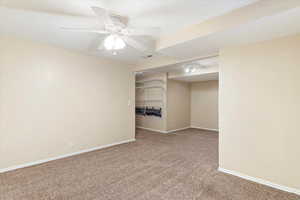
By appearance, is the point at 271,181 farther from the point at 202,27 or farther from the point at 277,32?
the point at 202,27

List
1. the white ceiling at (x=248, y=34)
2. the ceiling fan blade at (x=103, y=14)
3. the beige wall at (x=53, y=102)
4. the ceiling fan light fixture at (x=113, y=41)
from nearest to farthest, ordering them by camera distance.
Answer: the ceiling fan blade at (x=103, y=14)
the white ceiling at (x=248, y=34)
the ceiling fan light fixture at (x=113, y=41)
the beige wall at (x=53, y=102)

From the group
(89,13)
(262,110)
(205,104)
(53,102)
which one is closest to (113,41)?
(89,13)

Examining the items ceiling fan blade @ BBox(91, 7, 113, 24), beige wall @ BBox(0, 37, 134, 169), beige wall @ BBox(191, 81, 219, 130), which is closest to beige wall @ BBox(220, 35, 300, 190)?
ceiling fan blade @ BBox(91, 7, 113, 24)

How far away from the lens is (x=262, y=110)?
2172 millimetres

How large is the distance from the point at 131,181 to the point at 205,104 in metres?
4.99

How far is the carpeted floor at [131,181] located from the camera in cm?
188

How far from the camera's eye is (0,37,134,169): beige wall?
251 centimetres

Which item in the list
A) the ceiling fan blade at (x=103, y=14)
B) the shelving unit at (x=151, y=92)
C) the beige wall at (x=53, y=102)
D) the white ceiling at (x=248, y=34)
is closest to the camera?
the ceiling fan blade at (x=103, y=14)

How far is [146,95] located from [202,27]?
14.2 feet

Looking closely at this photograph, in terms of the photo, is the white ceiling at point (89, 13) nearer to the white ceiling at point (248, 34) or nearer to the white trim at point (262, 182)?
the white ceiling at point (248, 34)

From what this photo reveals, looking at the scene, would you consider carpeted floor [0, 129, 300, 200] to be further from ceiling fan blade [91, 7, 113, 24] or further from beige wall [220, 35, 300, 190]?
ceiling fan blade [91, 7, 113, 24]

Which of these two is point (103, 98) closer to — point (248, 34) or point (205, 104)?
point (248, 34)

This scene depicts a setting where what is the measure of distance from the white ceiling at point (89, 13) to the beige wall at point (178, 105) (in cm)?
351

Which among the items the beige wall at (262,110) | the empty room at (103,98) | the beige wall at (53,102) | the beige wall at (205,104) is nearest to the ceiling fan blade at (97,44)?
the empty room at (103,98)
